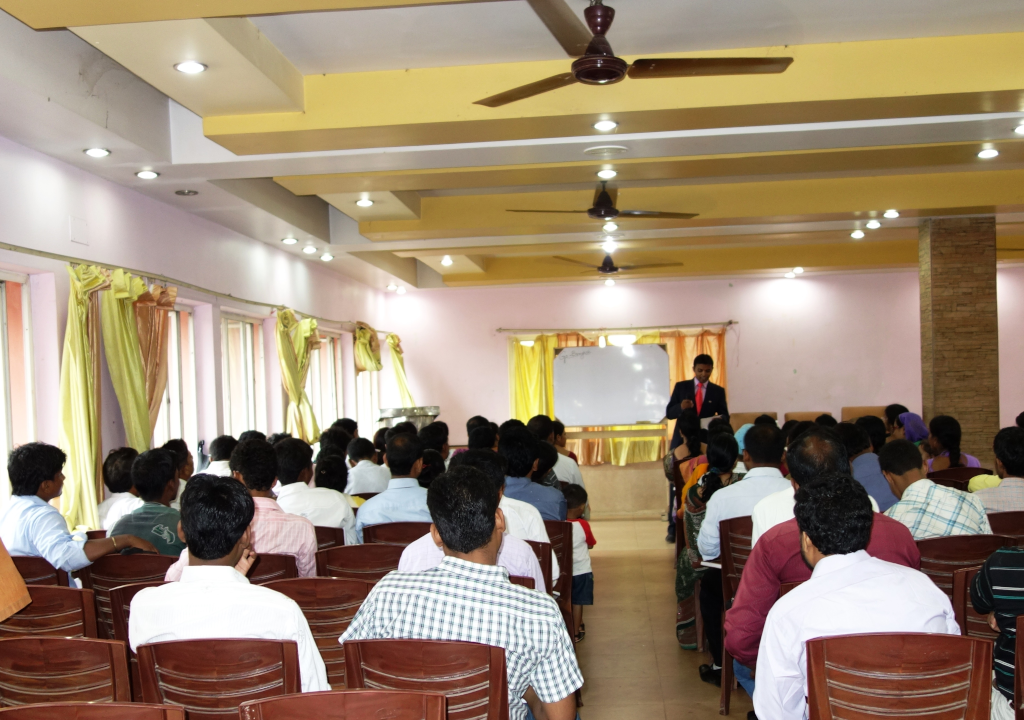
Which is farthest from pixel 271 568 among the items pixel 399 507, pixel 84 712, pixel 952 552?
pixel 952 552

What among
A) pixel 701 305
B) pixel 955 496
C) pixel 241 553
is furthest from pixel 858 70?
pixel 701 305

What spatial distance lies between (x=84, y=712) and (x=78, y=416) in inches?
141

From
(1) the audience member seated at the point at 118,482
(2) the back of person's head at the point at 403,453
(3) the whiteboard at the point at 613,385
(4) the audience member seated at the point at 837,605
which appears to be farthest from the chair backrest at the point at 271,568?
(3) the whiteboard at the point at 613,385

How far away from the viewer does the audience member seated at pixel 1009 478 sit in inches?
155

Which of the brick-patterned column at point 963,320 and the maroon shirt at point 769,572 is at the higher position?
the brick-patterned column at point 963,320

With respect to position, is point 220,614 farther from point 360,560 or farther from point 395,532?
point 395,532

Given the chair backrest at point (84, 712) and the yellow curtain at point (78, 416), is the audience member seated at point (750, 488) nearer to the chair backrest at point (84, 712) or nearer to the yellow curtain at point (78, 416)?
the chair backrest at point (84, 712)

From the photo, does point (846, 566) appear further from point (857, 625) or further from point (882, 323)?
point (882, 323)

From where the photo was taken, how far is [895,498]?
436 centimetres

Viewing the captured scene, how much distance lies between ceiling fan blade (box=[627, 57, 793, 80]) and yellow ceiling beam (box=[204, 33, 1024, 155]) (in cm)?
75

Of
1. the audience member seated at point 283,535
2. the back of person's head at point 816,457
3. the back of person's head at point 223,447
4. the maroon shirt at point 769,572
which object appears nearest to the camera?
the maroon shirt at point 769,572

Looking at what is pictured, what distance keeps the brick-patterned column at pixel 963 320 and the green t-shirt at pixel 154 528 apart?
6486 millimetres

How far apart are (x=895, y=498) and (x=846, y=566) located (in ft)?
8.62

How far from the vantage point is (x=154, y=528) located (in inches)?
135
